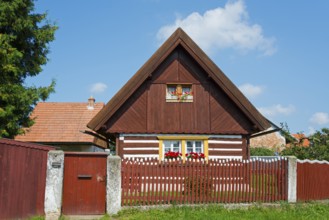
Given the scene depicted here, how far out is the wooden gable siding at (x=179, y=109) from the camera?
1555 centimetres

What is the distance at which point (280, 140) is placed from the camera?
47.6 metres

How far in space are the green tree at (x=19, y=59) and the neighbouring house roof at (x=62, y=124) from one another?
7.06m

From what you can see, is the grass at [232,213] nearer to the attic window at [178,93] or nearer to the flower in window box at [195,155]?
the flower in window box at [195,155]

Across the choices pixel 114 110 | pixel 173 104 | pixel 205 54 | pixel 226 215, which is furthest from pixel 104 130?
pixel 226 215

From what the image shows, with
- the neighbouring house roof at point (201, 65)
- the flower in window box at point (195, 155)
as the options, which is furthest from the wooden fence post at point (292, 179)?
the flower in window box at point (195, 155)

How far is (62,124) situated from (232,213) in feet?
62.8

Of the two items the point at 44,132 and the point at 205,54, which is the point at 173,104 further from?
the point at 44,132

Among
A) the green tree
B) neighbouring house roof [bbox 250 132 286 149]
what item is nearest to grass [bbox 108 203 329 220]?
the green tree

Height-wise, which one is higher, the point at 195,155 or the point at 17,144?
the point at 17,144

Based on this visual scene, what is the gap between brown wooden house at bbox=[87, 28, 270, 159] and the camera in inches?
610

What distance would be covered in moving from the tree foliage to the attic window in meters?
10.2

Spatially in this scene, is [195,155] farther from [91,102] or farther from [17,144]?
[91,102]

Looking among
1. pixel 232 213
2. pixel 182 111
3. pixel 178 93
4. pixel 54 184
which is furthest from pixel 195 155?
pixel 54 184

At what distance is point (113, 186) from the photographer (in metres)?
11.0
